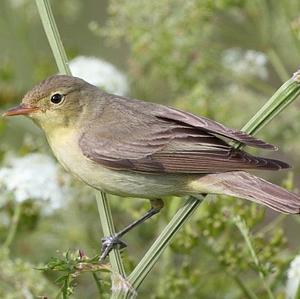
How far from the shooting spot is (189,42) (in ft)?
16.3

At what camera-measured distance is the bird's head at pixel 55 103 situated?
3.94 meters

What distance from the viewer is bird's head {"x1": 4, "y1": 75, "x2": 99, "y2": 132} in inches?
155

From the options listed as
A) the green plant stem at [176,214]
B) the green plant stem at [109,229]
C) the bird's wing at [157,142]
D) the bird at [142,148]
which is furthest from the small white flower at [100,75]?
the green plant stem at [109,229]

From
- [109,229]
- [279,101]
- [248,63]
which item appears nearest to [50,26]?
[109,229]

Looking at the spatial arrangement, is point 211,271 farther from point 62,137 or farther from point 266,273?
point 62,137

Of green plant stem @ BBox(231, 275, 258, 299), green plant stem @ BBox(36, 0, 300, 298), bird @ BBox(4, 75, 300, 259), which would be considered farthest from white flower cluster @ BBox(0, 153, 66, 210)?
green plant stem @ BBox(231, 275, 258, 299)

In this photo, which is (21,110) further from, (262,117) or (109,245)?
(262,117)

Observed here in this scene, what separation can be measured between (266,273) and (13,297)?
103 centimetres

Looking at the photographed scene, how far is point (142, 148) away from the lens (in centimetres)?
386

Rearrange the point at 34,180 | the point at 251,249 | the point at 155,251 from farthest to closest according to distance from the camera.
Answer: the point at 34,180 → the point at 251,249 → the point at 155,251

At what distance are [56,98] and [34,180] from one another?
51 cm

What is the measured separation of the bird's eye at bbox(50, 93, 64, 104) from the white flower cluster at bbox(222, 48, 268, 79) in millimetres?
1624

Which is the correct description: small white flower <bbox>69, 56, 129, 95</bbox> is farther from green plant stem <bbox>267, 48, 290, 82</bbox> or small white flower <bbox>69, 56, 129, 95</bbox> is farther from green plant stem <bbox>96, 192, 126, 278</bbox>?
green plant stem <bbox>96, 192, 126, 278</bbox>

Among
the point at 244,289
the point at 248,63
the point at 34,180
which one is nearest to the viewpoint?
the point at 244,289
